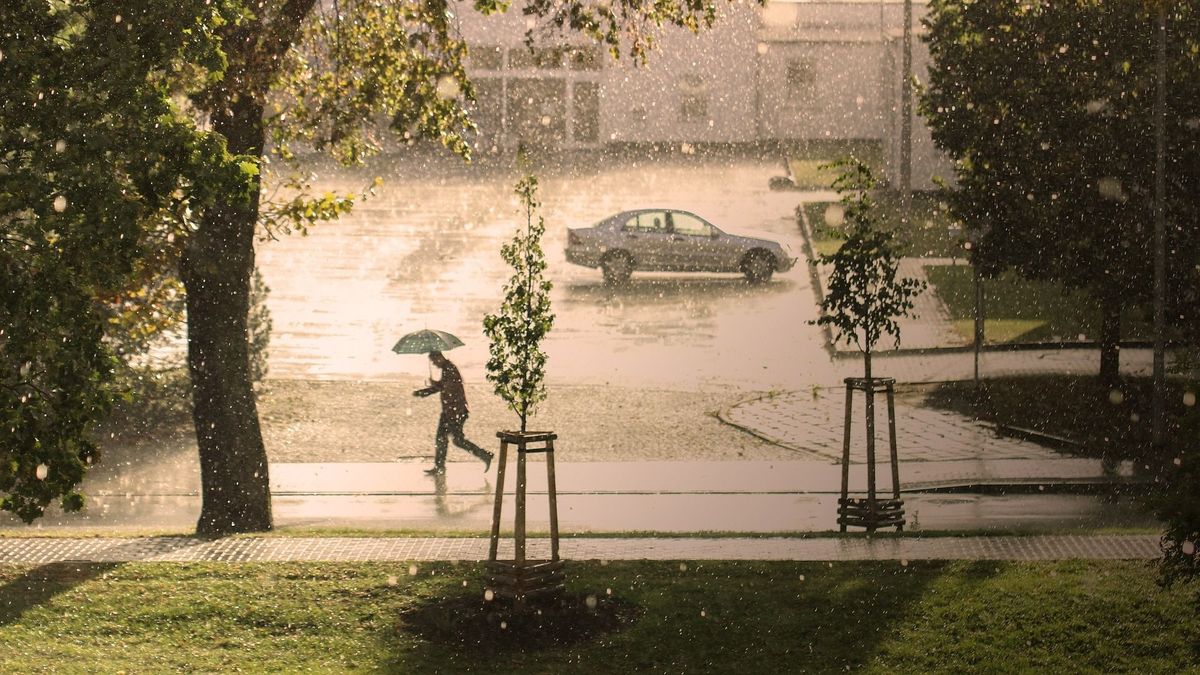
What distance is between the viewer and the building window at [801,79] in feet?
194

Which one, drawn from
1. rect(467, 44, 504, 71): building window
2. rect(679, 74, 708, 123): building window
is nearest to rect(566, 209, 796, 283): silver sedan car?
rect(679, 74, 708, 123): building window

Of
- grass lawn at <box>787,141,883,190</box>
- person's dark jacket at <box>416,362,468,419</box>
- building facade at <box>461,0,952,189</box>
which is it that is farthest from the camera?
building facade at <box>461,0,952,189</box>

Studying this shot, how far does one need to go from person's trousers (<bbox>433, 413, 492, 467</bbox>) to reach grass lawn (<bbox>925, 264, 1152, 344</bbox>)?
12.2 metres

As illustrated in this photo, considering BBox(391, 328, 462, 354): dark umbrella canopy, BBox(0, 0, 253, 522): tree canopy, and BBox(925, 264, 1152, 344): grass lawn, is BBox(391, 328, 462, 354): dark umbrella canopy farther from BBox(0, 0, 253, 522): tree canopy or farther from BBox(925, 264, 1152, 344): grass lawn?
BBox(925, 264, 1152, 344): grass lawn

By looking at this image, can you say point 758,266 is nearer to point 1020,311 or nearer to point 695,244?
point 695,244

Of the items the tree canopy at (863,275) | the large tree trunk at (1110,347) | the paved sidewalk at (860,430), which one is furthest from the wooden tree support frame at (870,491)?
the large tree trunk at (1110,347)

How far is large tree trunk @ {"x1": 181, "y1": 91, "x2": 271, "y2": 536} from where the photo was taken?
15.0m

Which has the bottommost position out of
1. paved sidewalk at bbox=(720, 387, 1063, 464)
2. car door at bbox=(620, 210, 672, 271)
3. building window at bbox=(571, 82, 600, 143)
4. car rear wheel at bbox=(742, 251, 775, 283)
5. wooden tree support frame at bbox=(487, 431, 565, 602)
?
paved sidewalk at bbox=(720, 387, 1063, 464)

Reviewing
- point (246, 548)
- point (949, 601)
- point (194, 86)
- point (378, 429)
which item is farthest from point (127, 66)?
point (378, 429)

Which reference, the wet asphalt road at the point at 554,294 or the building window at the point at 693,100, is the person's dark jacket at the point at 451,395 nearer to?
the wet asphalt road at the point at 554,294

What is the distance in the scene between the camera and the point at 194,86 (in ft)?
42.1

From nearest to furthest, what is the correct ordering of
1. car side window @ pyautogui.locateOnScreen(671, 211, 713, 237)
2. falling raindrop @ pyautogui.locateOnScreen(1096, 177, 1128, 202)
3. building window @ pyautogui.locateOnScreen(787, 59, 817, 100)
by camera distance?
falling raindrop @ pyautogui.locateOnScreen(1096, 177, 1128, 202) < car side window @ pyautogui.locateOnScreen(671, 211, 713, 237) < building window @ pyautogui.locateOnScreen(787, 59, 817, 100)

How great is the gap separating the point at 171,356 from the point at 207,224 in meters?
11.6

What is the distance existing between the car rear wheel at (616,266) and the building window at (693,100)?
24.6 metres
